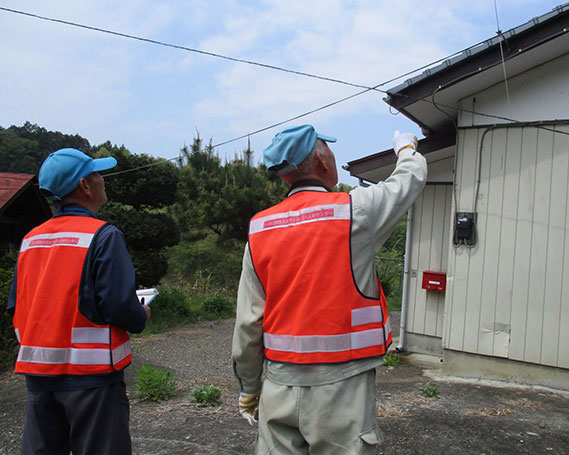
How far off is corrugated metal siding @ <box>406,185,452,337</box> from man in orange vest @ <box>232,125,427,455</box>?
5.19 meters

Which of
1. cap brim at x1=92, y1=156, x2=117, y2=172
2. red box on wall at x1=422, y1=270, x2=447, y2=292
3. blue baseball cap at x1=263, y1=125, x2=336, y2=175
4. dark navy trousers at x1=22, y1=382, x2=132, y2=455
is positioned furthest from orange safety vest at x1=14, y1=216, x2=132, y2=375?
red box on wall at x1=422, y1=270, x2=447, y2=292

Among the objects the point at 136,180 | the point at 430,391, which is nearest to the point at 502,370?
the point at 430,391

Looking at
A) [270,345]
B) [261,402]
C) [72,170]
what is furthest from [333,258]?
[72,170]

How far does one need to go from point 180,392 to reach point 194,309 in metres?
5.81

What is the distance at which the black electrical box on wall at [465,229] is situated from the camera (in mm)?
5535

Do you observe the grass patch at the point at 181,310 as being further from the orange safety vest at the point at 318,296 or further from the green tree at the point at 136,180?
the orange safety vest at the point at 318,296

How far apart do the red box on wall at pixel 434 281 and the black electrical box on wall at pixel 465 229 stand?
1137 millimetres

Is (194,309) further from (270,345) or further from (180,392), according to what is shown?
(270,345)

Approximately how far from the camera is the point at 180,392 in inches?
203

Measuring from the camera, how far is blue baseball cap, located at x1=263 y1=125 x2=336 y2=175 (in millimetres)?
1920

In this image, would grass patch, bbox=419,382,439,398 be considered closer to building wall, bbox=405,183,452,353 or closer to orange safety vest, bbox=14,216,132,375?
building wall, bbox=405,183,452,353

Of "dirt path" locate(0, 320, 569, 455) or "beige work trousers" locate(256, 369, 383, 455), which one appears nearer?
"beige work trousers" locate(256, 369, 383, 455)

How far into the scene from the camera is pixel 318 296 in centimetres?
173

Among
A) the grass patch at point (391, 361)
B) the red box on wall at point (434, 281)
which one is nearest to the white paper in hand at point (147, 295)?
the grass patch at point (391, 361)
